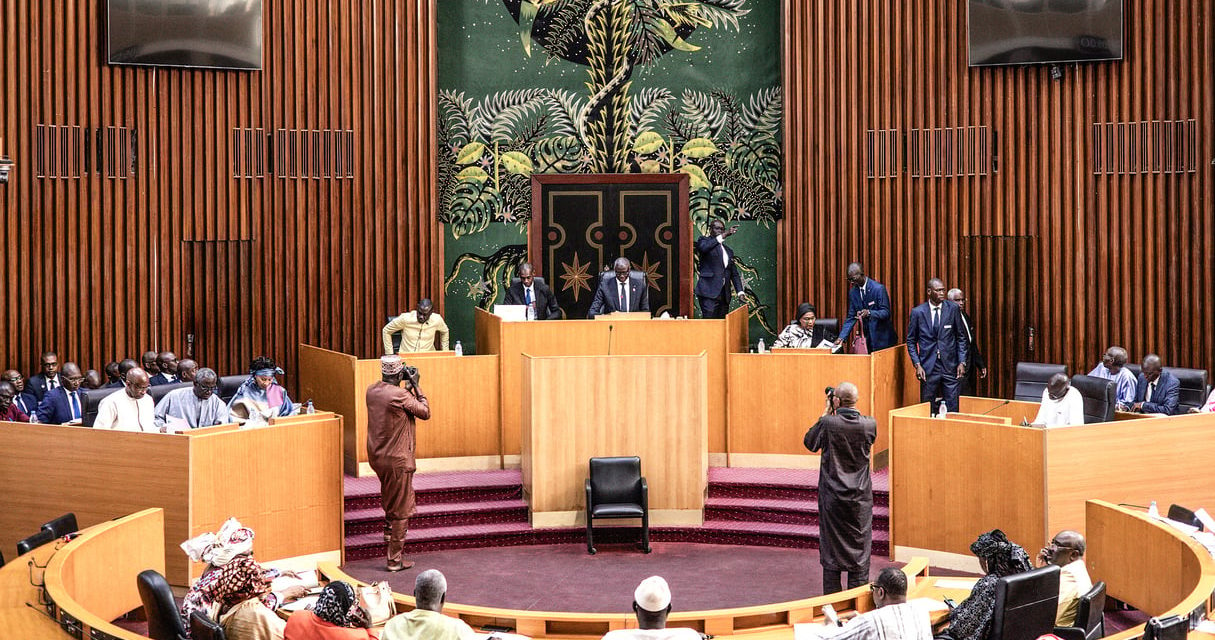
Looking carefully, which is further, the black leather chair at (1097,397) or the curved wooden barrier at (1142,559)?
the black leather chair at (1097,397)

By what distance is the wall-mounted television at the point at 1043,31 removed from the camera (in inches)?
460

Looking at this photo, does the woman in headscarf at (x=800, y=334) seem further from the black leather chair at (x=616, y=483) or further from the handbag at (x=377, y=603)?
the handbag at (x=377, y=603)

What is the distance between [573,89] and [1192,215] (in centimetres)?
607

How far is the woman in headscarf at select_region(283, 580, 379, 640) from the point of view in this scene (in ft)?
16.4

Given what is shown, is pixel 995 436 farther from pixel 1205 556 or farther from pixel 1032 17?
pixel 1032 17

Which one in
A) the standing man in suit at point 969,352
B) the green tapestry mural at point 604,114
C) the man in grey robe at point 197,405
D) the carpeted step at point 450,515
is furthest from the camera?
the green tapestry mural at point 604,114

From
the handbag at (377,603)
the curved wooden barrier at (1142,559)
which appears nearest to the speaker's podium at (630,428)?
the curved wooden barrier at (1142,559)

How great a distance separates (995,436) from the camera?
841cm

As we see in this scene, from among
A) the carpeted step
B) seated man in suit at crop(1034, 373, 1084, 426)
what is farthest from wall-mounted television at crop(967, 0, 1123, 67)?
the carpeted step

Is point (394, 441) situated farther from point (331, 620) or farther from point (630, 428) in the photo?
point (331, 620)

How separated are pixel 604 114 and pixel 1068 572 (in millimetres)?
8469

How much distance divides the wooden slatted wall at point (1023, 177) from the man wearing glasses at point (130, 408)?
6631mm

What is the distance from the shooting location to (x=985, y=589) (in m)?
5.56

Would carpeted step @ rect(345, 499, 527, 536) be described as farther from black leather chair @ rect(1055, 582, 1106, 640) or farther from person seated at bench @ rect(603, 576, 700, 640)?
person seated at bench @ rect(603, 576, 700, 640)
